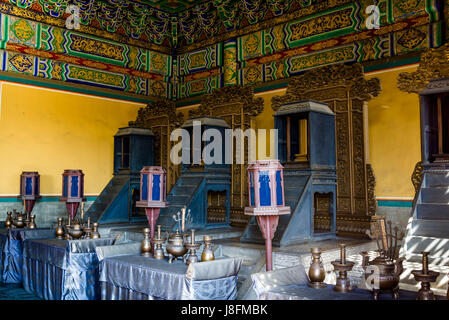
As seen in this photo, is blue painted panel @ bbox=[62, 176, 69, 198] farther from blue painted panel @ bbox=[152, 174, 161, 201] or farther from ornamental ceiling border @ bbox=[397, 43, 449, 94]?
ornamental ceiling border @ bbox=[397, 43, 449, 94]

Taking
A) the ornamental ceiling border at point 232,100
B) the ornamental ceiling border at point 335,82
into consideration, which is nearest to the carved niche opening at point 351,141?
the ornamental ceiling border at point 335,82

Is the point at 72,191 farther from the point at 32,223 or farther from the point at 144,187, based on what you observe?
the point at 144,187

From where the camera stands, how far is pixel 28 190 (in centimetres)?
717

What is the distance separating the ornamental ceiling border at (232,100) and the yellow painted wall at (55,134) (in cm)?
165

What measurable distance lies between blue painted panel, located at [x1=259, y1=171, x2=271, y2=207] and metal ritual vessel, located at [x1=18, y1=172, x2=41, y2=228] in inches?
173

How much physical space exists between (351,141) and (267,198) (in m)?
2.33

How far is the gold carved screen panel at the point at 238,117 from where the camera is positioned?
24.7ft

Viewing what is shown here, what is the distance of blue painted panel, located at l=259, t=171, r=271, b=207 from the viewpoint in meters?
4.48

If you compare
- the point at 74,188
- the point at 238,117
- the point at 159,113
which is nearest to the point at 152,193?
the point at 74,188

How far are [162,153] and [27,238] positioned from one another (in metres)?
3.44

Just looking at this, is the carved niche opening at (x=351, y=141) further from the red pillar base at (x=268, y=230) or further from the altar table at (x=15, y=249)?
the altar table at (x=15, y=249)

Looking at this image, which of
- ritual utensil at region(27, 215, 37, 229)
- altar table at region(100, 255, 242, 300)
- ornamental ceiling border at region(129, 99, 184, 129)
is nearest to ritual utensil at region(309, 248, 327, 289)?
altar table at region(100, 255, 242, 300)

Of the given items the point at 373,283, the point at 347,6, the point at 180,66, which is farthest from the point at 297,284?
the point at 180,66
